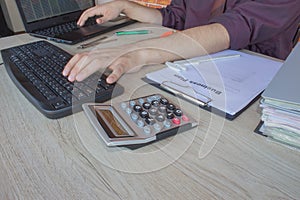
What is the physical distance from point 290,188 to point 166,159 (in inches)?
6.7

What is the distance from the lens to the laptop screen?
0.91 m

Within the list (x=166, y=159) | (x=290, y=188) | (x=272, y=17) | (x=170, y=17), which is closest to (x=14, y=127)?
(x=166, y=159)

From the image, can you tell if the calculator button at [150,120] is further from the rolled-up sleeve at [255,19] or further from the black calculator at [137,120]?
the rolled-up sleeve at [255,19]

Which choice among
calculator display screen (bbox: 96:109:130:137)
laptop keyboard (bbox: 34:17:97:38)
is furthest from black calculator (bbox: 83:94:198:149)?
laptop keyboard (bbox: 34:17:97:38)

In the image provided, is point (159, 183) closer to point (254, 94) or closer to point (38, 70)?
point (254, 94)

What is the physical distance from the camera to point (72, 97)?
0.51 meters

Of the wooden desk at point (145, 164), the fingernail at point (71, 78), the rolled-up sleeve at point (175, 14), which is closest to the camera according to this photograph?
the wooden desk at point (145, 164)

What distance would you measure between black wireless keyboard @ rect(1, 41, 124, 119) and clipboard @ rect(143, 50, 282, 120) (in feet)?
0.41

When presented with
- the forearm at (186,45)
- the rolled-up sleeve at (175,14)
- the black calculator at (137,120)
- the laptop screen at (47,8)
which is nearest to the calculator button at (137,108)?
the black calculator at (137,120)

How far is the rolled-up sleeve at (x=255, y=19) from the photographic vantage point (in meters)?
0.76

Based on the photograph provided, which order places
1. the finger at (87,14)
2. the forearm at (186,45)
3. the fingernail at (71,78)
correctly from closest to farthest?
the fingernail at (71,78) → the forearm at (186,45) → the finger at (87,14)

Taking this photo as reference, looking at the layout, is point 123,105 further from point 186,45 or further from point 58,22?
point 58,22

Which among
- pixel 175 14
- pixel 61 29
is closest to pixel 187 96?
pixel 61 29

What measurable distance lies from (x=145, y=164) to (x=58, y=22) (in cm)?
80
